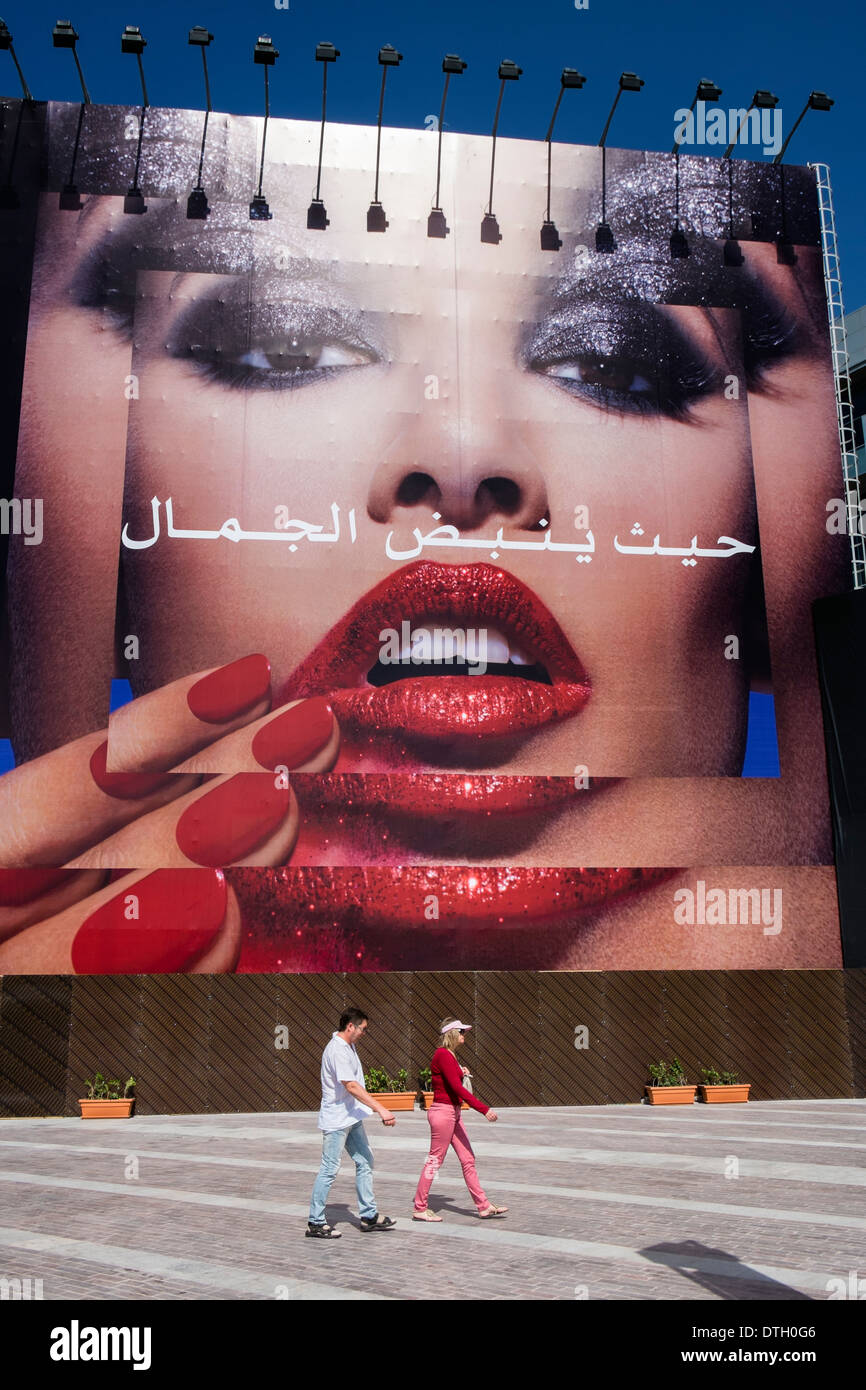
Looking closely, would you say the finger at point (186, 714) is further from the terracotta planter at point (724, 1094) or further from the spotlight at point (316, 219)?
the terracotta planter at point (724, 1094)

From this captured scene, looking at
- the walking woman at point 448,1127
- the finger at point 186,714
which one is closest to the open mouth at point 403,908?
the finger at point 186,714

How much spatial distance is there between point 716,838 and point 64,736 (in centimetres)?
1141

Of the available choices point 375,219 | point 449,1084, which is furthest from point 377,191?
point 449,1084

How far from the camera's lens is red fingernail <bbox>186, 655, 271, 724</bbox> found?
66.4ft

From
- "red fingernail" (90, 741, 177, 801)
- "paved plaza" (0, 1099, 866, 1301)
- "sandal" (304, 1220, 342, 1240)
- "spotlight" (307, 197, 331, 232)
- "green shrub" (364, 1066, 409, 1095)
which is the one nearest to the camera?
"paved plaza" (0, 1099, 866, 1301)

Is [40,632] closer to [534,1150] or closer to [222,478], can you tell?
[222,478]

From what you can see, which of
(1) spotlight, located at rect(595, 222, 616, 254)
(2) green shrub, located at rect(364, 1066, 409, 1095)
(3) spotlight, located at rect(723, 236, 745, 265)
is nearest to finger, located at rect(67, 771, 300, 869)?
(2) green shrub, located at rect(364, 1066, 409, 1095)

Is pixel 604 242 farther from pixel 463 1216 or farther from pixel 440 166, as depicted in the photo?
pixel 463 1216

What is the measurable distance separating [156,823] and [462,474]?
27.5ft

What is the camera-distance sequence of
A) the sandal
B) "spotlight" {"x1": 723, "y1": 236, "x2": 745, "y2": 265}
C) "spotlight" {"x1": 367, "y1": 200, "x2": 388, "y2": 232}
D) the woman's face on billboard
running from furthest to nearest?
"spotlight" {"x1": 723, "y1": 236, "x2": 745, "y2": 265}
"spotlight" {"x1": 367, "y1": 200, "x2": 388, "y2": 232}
the woman's face on billboard
the sandal

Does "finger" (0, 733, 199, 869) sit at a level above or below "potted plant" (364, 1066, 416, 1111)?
above

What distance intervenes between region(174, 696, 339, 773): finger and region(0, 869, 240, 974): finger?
1932 millimetres

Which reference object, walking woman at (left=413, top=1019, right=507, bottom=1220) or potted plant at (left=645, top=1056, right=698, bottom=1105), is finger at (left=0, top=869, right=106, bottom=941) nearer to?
potted plant at (left=645, top=1056, right=698, bottom=1105)

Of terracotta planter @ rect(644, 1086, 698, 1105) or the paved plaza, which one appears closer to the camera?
the paved plaza
